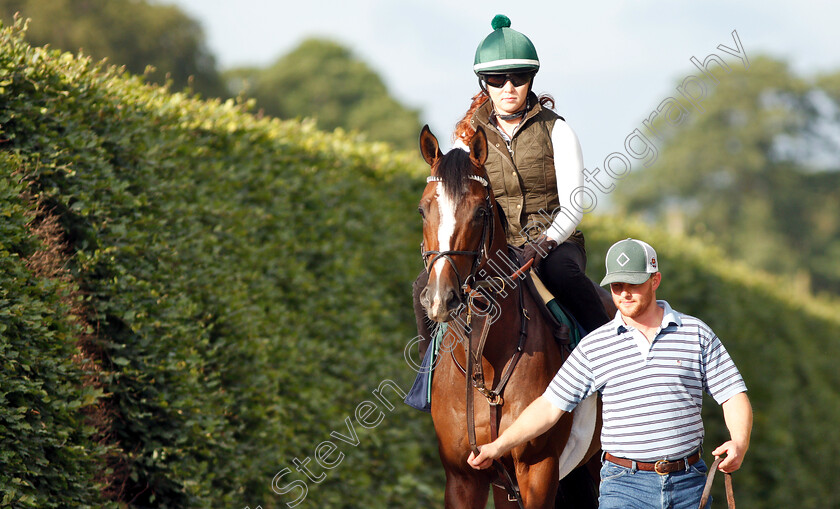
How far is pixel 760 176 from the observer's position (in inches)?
1780

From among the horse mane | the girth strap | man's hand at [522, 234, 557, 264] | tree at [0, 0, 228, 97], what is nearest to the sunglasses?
the horse mane

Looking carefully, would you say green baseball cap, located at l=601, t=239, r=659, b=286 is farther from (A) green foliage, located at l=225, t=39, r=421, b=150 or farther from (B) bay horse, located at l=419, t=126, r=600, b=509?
(A) green foliage, located at l=225, t=39, r=421, b=150

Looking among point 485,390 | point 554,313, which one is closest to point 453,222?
point 485,390

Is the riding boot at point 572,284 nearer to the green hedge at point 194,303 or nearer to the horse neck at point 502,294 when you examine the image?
the horse neck at point 502,294

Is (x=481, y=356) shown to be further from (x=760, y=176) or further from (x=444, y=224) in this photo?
(x=760, y=176)

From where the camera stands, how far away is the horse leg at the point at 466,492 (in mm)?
4188

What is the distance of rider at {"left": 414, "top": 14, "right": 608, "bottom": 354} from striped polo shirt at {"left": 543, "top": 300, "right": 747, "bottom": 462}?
3.14 ft

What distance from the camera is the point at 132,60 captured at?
25.0 metres

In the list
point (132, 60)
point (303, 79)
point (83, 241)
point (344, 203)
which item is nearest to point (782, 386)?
point (344, 203)

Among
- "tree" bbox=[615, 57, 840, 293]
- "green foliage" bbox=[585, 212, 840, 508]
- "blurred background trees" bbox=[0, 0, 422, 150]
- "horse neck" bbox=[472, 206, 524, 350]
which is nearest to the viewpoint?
"horse neck" bbox=[472, 206, 524, 350]

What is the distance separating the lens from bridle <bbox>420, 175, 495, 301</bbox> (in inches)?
148

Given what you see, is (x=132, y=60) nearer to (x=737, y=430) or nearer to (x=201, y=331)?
(x=201, y=331)

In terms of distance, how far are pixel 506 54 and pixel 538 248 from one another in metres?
1.06

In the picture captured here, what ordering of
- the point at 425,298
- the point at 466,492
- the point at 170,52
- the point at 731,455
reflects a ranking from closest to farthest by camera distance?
the point at 731,455
the point at 425,298
the point at 466,492
the point at 170,52
